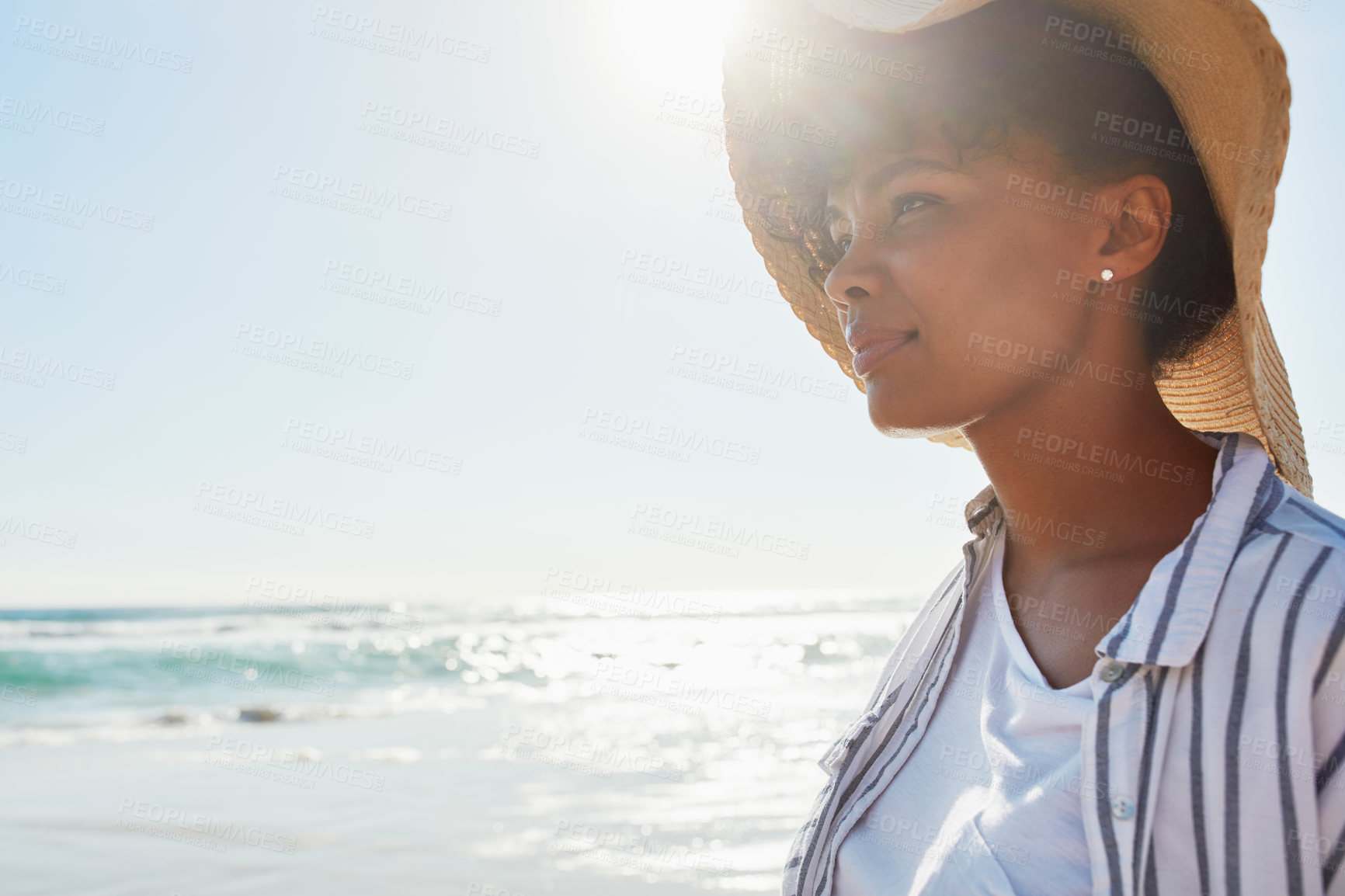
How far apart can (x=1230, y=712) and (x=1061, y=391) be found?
1.99 ft

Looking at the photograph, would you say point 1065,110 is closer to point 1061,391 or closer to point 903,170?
point 903,170

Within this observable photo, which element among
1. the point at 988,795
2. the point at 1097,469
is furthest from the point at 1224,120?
the point at 988,795

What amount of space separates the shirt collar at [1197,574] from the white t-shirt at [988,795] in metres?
0.12

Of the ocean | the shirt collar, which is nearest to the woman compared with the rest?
the shirt collar

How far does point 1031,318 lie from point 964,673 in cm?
60

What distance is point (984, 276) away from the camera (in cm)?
146

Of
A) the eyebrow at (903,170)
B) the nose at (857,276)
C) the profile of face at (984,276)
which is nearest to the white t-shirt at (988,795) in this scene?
the profile of face at (984,276)

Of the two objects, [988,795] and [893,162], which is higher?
[893,162]

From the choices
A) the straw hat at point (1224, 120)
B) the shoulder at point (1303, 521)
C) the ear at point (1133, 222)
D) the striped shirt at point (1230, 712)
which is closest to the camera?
the striped shirt at point (1230, 712)

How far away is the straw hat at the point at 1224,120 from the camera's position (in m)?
1.37

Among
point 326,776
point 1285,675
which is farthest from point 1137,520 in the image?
point 326,776

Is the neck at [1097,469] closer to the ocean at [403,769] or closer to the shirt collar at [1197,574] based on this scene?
the shirt collar at [1197,574]

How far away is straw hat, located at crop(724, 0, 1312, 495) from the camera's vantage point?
137 cm

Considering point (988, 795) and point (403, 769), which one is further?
point (403, 769)
